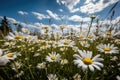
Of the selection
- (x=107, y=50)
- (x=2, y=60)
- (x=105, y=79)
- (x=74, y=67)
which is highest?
(x=2, y=60)

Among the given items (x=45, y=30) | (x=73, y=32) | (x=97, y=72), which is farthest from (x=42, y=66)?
(x=73, y=32)

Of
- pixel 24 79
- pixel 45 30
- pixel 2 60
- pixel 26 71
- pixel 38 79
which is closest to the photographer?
pixel 2 60

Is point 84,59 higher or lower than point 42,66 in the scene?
higher

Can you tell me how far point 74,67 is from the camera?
2.41m

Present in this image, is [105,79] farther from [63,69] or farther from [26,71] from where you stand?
[26,71]

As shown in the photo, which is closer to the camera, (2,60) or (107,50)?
(2,60)

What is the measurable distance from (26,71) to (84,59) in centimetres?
103

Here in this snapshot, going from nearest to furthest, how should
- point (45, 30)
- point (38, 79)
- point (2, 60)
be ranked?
point (2, 60) → point (38, 79) → point (45, 30)

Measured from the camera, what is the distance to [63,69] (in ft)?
7.51

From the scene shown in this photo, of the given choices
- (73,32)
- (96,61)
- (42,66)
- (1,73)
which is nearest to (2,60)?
(96,61)

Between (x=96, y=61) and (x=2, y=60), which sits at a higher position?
(x=2, y=60)

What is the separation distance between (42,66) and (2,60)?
1.11 meters

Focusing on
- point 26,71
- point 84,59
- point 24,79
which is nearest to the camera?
point 84,59

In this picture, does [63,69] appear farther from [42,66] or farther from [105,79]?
[105,79]
